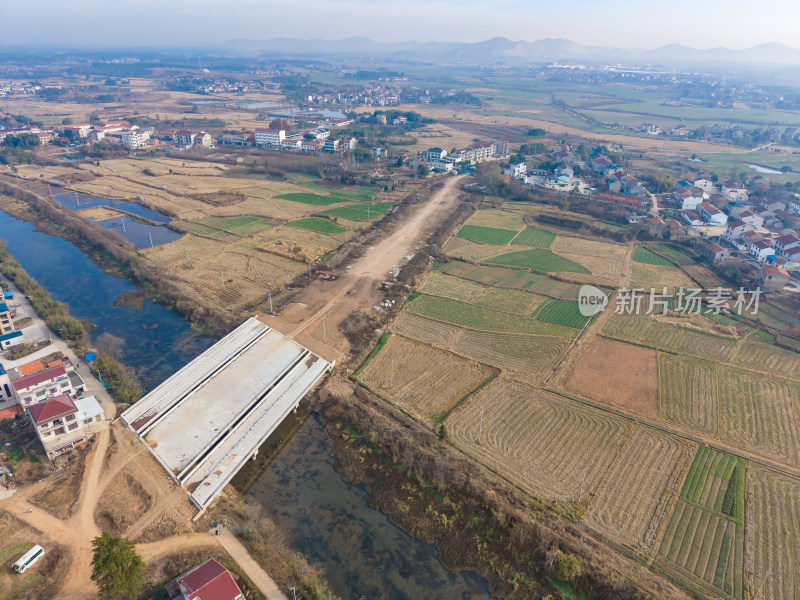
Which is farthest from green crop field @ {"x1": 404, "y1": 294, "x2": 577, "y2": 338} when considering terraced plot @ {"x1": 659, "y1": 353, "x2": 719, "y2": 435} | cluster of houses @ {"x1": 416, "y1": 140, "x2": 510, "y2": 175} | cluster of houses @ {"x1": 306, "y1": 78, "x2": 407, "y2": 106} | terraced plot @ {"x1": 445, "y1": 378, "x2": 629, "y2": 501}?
cluster of houses @ {"x1": 306, "y1": 78, "x2": 407, "y2": 106}

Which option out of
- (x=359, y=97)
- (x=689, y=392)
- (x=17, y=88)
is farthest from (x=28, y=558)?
(x=17, y=88)

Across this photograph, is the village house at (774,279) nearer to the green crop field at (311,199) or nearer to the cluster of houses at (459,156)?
the cluster of houses at (459,156)

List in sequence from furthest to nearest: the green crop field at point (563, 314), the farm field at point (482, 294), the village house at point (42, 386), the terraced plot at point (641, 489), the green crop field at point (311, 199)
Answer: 1. the green crop field at point (311, 199)
2. the farm field at point (482, 294)
3. the green crop field at point (563, 314)
4. the village house at point (42, 386)
5. the terraced plot at point (641, 489)

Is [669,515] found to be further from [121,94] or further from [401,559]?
[121,94]

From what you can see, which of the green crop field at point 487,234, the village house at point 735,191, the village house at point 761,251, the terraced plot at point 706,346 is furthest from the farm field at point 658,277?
the village house at point 735,191

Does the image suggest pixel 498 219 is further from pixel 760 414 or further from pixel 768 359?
pixel 760 414

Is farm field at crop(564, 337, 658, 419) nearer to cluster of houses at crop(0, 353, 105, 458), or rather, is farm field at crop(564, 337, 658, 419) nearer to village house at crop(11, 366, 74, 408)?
cluster of houses at crop(0, 353, 105, 458)
